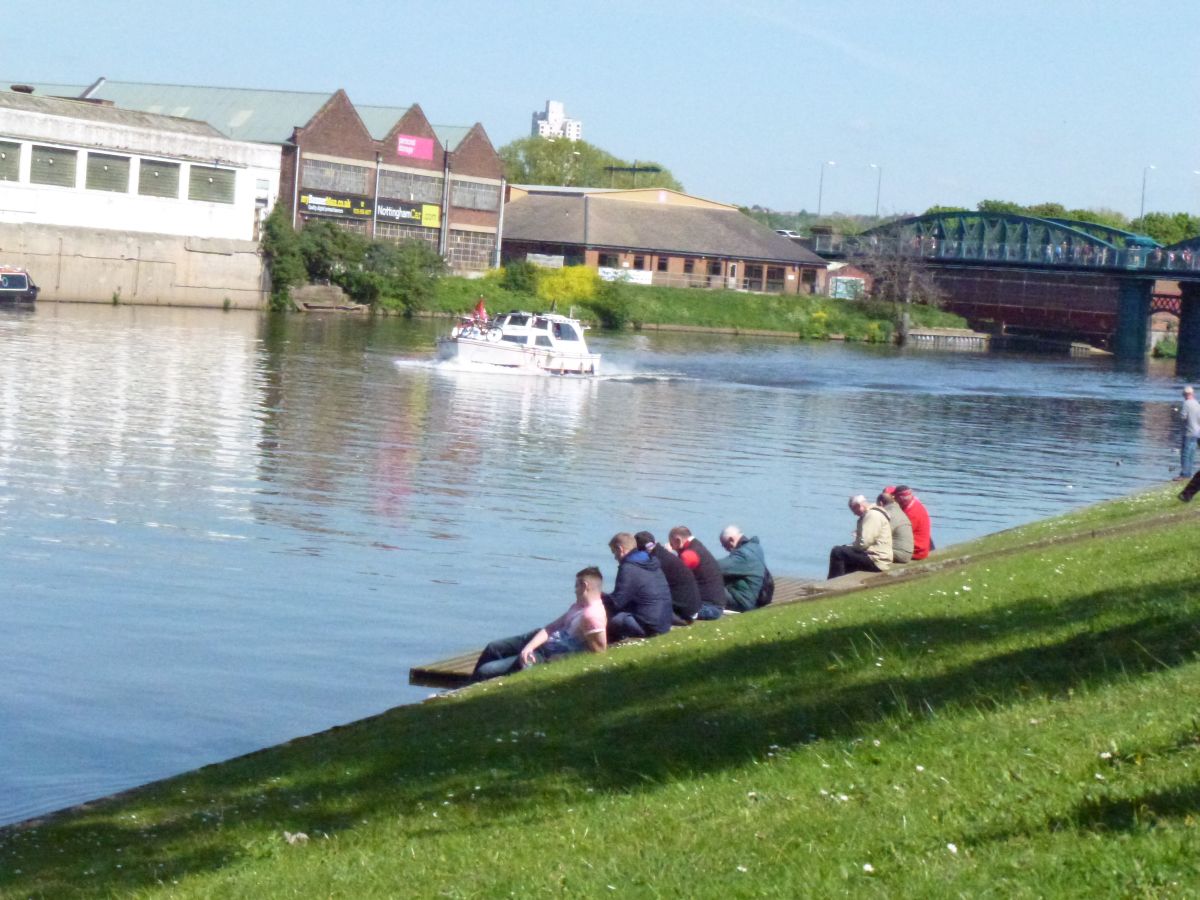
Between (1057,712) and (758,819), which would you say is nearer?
(758,819)

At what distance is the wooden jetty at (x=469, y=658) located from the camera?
49.5 ft

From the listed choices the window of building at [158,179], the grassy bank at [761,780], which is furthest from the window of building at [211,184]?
the grassy bank at [761,780]

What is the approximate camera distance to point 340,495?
27.1m

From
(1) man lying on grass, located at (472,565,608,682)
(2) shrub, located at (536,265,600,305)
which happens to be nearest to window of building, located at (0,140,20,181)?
(2) shrub, located at (536,265,600,305)

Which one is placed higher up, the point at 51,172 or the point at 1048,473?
the point at 51,172

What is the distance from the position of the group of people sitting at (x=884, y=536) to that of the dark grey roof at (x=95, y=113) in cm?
6973

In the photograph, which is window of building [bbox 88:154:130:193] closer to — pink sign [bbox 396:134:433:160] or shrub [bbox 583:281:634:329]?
pink sign [bbox 396:134:433:160]

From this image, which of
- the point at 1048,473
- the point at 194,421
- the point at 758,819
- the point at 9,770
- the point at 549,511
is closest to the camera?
the point at 758,819

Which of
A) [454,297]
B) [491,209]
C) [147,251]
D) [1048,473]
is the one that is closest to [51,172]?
[147,251]

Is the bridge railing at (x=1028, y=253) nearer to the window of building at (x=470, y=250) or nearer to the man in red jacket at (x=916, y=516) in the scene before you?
the window of building at (x=470, y=250)

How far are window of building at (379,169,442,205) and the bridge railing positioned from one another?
38.5m

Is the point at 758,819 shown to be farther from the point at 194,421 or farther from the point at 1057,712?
the point at 194,421

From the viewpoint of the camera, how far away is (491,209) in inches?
4424

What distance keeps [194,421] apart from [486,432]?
6.99m
